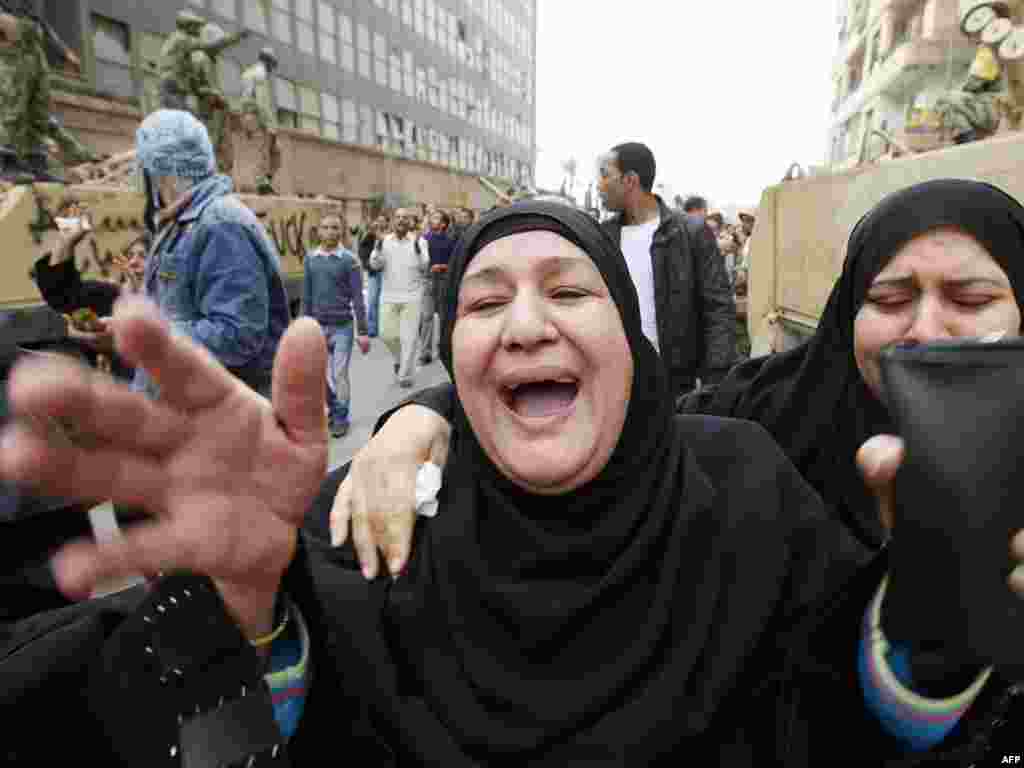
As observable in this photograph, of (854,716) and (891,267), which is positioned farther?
(891,267)

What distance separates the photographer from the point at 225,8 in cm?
2644

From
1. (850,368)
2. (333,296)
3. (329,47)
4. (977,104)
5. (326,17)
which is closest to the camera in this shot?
(850,368)

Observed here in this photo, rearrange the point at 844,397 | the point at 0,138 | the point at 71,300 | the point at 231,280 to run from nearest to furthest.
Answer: the point at 844,397, the point at 231,280, the point at 71,300, the point at 0,138

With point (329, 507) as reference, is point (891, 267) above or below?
above

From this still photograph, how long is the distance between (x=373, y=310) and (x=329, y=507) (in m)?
9.72

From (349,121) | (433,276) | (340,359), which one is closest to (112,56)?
(349,121)

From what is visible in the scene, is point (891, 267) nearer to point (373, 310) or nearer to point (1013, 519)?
point (1013, 519)

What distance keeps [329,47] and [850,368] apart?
37.1 metres

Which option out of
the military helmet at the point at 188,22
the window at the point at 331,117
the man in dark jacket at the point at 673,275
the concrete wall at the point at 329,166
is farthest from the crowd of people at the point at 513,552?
the window at the point at 331,117

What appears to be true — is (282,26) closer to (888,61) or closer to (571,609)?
(888,61)

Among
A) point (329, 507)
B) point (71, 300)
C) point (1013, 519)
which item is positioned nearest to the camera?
point (1013, 519)

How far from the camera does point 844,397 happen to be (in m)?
1.96

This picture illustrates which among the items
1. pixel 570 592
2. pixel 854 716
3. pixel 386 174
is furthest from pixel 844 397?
pixel 386 174

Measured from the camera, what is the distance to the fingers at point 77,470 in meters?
0.81
